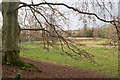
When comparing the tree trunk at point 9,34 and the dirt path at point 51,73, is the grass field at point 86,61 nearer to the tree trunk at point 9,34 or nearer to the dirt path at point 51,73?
the dirt path at point 51,73

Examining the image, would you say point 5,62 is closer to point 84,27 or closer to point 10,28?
point 10,28

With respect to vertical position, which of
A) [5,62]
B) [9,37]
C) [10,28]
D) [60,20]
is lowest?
[5,62]

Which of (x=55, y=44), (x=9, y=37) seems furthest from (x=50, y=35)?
(x=9, y=37)

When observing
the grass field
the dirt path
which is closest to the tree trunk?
the dirt path

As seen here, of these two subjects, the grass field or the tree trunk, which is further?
the grass field

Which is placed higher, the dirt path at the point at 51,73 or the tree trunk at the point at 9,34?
the tree trunk at the point at 9,34

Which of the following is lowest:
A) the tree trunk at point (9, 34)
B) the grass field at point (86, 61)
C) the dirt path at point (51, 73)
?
the grass field at point (86, 61)

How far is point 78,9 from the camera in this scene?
18.5ft

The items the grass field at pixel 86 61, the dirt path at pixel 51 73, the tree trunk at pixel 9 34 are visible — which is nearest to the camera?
the dirt path at pixel 51 73

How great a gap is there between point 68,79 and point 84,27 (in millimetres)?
2336

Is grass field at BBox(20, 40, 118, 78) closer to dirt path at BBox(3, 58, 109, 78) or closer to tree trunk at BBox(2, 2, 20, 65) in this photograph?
dirt path at BBox(3, 58, 109, 78)

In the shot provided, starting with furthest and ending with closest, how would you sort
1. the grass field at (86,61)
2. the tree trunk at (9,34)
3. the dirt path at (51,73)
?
the grass field at (86,61) < the tree trunk at (9,34) < the dirt path at (51,73)

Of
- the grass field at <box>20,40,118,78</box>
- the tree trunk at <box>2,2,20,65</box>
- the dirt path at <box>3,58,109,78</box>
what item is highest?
the tree trunk at <box>2,2,20,65</box>

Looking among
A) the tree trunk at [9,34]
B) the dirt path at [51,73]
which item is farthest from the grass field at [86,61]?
the tree trunk at [9,34]
